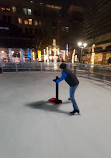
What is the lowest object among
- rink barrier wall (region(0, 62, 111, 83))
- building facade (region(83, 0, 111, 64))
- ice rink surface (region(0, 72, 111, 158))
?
ice rink surface (region(0, 72, 111, 158))

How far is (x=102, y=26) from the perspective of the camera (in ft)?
56.7

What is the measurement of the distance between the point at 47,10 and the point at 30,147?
101ft

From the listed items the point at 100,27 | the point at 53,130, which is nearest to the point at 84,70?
the point at 53,130

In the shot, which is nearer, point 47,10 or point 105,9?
point 105,9

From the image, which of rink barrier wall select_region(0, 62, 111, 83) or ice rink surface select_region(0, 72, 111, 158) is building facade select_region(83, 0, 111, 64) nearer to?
rink barrier wall select_region(0, 62, 111, 83)

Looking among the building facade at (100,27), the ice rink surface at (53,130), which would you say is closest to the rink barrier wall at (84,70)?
the ice rink surface at (53,130)

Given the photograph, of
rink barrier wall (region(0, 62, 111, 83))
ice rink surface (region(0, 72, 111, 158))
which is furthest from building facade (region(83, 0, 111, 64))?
ice rink surface (region(0, 72, 111, 158))

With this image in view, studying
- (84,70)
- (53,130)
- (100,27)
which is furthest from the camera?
(100,27)

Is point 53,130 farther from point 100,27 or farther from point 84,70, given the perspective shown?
point 100,27

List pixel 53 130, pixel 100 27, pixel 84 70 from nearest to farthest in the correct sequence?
pixel 53 130 < pixel 84 70 < pixel 100 27

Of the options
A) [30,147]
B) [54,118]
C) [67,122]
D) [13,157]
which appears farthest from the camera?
[54,118]

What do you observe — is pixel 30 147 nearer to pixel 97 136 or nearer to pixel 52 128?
pixel 52 128

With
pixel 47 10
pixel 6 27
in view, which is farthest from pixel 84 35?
pixel 6 27

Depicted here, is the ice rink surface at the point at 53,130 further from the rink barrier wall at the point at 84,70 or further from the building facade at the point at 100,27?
the building facade at the point at 100,27
